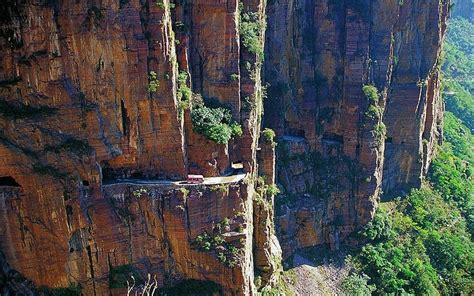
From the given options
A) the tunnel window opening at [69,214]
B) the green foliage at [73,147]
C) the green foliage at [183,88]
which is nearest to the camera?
the green foliage at [73,147]

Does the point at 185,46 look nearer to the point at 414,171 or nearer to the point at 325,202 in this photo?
the point at 325,202

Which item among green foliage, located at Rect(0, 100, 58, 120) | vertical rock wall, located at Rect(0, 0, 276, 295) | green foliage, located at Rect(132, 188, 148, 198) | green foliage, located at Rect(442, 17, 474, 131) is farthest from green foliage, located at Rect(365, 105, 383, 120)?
green foliage, located at Rect(442, 17, 474, 131)

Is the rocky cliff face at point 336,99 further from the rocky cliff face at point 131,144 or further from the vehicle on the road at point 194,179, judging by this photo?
the vehicle on the road at point 194,179

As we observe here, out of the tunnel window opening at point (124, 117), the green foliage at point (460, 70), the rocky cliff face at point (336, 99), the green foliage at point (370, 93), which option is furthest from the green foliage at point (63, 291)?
the green foliage at point (460, 70)

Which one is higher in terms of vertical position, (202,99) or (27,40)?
(27,40)

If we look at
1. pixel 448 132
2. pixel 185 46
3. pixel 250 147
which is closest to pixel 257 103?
pixel 250 147

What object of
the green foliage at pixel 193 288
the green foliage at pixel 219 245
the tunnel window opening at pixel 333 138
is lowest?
the green foliage at pixel 193 288
